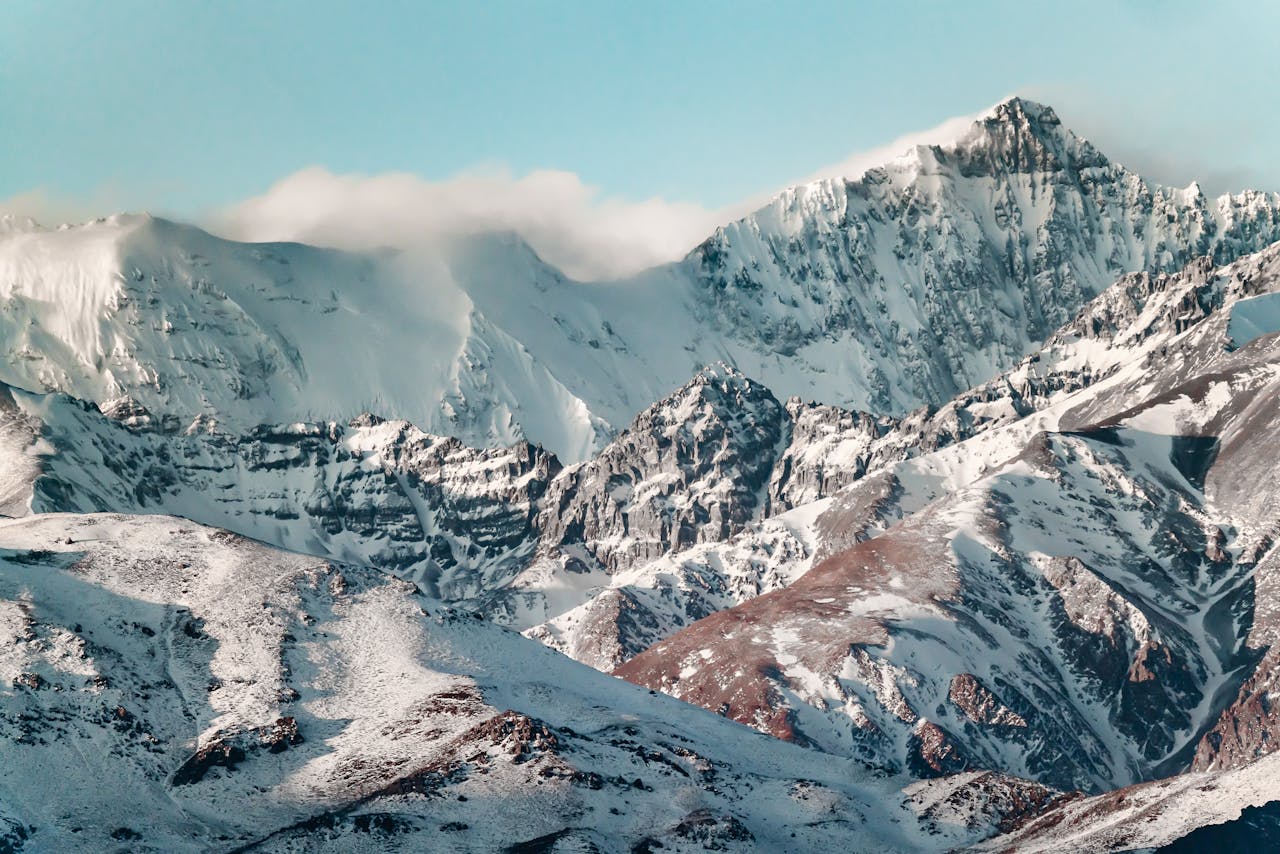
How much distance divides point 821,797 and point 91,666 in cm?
7572

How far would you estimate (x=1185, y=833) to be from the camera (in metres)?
148

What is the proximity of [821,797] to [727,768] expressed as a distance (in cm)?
1115

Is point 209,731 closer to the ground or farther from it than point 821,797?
farther from it

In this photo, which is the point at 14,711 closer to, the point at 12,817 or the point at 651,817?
the point at 12,817

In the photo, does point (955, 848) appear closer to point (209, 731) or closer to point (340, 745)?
point (340, 745)

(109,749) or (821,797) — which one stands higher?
(109,749)

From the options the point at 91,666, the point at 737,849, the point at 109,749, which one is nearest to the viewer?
the point at 737,849

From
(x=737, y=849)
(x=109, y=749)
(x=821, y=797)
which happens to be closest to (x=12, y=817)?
(x=109, y=749)

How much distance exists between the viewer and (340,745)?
17700 cm

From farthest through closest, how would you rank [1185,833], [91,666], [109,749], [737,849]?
[91,666], [109,749], [737,849], [1185,833]

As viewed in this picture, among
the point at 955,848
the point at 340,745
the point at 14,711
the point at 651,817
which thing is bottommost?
the point at 955,848

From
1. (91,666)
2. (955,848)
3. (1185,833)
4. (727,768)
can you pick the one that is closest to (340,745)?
(91,666)

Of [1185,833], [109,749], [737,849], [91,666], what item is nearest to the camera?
[1185,833]

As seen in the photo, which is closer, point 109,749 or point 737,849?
point 737,849
